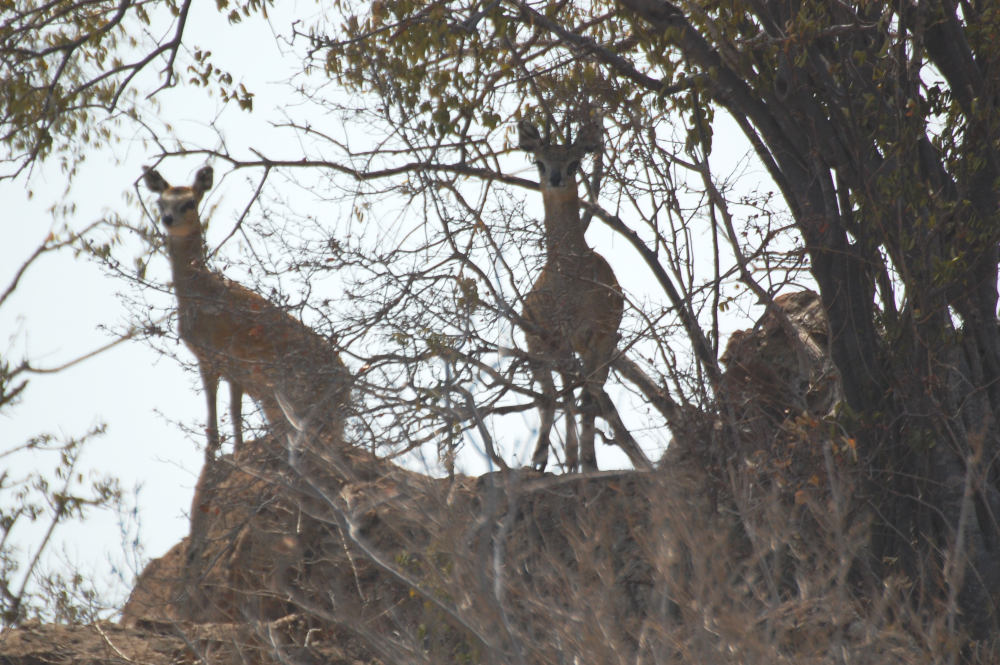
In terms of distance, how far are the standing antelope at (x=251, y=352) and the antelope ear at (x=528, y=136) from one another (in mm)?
2563

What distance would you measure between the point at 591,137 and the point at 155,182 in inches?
183

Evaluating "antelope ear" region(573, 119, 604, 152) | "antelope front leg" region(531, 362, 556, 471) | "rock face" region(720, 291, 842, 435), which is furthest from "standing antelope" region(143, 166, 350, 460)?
"rock face" region(720, 291, 842, 435)

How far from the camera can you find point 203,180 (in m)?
11.8

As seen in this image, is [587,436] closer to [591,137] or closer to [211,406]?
[591,137]

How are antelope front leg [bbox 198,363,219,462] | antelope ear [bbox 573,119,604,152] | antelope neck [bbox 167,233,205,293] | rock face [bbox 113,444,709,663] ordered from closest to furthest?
rock face [bbox 113,444,709,663] → antelope front leg [bbox 198,363,219,462] → antelope ear [bbox 573,119,604,152] → antelope neck [bbox 167,233,205,293]

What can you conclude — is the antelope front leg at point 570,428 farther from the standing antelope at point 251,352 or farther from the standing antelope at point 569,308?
the standing antelope at point 251,352

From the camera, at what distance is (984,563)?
29.1 ft

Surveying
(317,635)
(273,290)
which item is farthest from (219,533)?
(273,290)

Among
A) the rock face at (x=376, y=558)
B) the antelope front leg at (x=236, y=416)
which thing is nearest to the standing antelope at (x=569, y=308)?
the rock face at (x=376, y=558)

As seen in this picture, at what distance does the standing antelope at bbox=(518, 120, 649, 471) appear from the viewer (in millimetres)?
8852

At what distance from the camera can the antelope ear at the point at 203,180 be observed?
38.5 feet

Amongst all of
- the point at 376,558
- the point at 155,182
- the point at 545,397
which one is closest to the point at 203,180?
the point at 155,182

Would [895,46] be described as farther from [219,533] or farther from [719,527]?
[219,533]

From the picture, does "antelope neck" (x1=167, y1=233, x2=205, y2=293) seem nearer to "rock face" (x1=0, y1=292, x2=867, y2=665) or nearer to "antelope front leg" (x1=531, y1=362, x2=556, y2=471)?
"rock face" (x1=0, y1=292, x2=867, y2=665)
